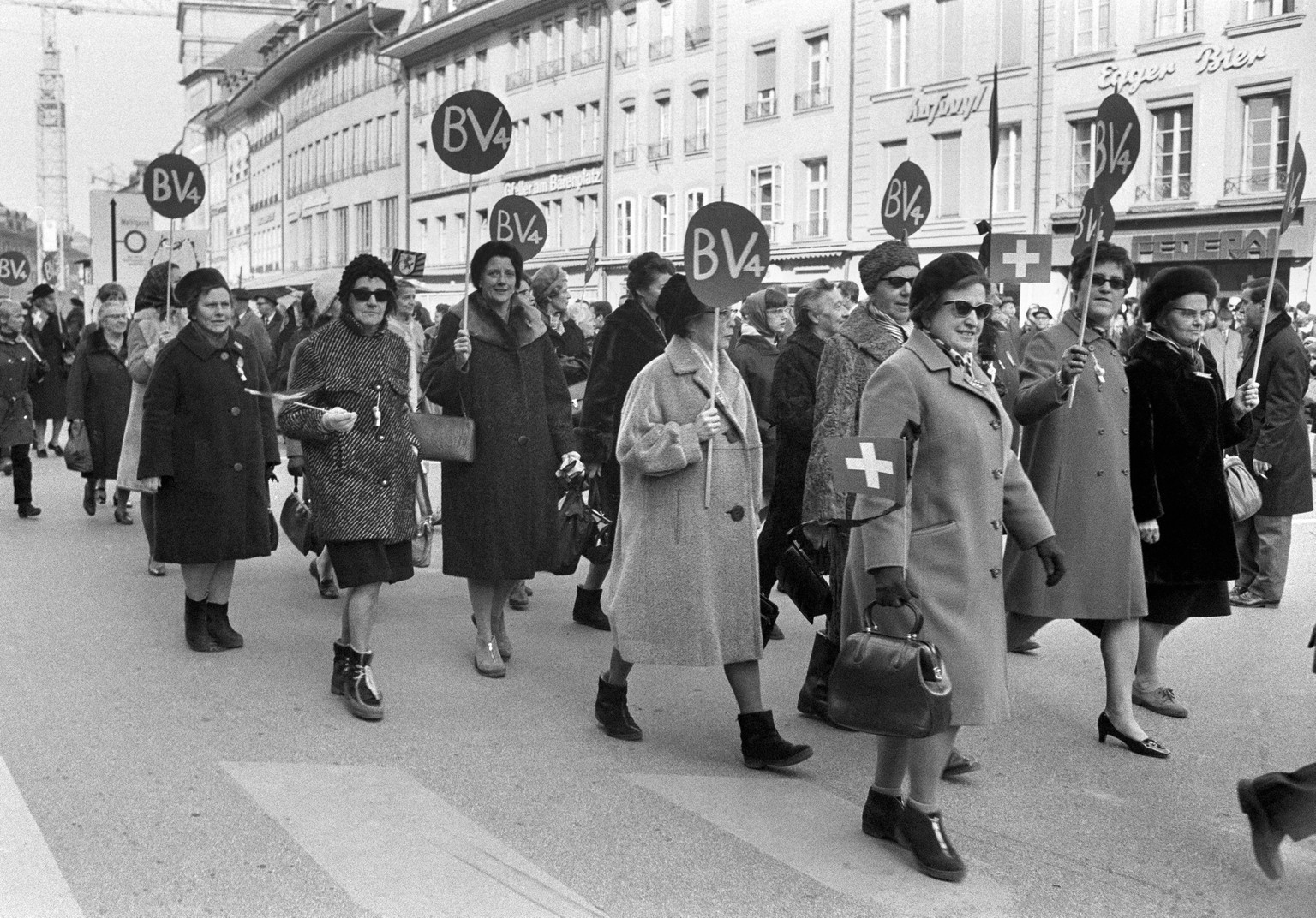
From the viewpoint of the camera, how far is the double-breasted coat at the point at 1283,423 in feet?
32.6

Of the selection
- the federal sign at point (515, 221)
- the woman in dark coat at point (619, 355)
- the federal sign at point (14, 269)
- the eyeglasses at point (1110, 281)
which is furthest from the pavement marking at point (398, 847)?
the federal sign at point (14, 269)

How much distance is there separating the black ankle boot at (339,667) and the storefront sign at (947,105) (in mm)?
29656

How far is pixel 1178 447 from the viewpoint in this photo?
6.71 meters

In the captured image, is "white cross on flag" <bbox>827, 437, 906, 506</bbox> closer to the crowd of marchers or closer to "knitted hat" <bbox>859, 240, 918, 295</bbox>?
the crowd of marchers

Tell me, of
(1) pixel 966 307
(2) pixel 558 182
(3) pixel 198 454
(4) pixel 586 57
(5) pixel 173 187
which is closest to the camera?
(1) pixel 966 307

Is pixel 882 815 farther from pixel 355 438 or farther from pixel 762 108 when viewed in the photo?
pixel 762 108

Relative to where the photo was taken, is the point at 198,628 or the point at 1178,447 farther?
the point at 198,628

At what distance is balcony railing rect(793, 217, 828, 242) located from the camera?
39625mm

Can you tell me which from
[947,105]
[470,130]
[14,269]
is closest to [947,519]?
[470,130]

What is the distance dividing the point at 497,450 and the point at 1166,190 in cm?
2627

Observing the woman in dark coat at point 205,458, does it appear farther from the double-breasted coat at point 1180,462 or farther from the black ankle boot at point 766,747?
the double-breasted coat at point 1180,462

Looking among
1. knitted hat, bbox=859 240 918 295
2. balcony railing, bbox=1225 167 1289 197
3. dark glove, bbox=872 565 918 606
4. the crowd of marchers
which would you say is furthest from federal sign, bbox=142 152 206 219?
balcony railing, bbox=1225 167 1289 197

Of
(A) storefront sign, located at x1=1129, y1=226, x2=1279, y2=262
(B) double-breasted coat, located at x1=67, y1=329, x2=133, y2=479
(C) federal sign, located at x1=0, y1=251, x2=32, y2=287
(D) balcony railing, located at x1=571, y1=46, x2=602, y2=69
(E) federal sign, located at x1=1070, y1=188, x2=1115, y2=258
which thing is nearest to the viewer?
(E) federal sign, located at x1=1070, y1=188, x2=1115, y2=258

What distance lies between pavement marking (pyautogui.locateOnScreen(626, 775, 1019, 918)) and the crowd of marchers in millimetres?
88
